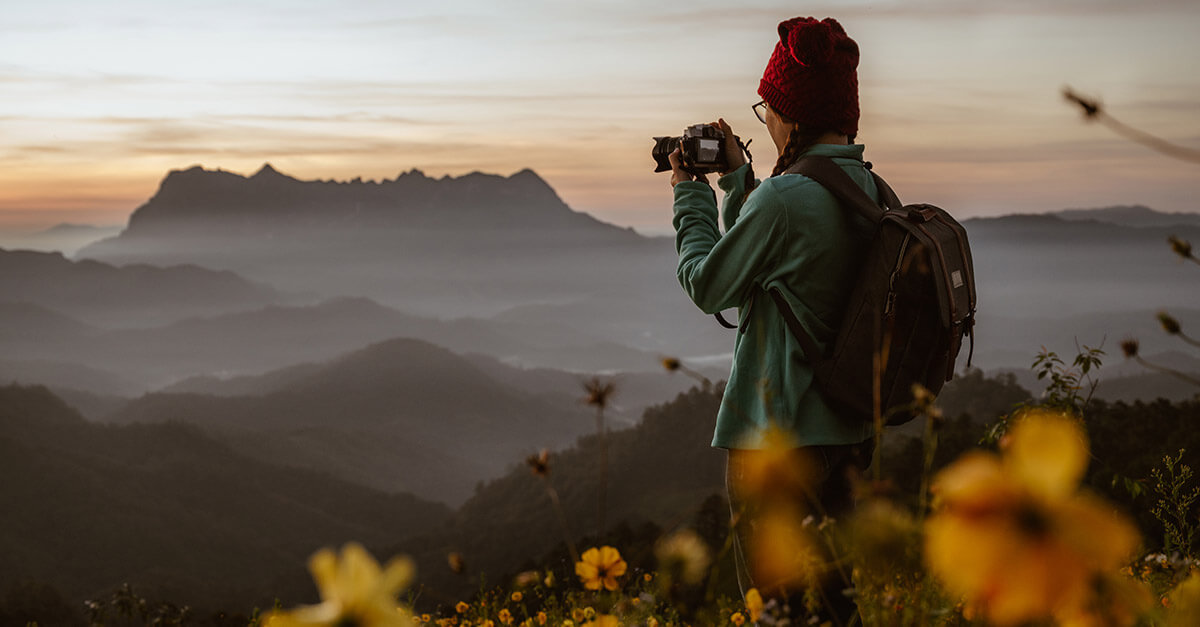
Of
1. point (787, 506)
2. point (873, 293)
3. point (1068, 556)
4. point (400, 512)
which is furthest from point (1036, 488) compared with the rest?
point (400, 512)

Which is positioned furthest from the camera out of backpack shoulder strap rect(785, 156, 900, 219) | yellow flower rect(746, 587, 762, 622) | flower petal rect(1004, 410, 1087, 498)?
backpack shoulder strap rect(785, 156, 900, 219)

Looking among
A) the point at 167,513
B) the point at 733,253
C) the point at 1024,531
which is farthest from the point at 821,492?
the point at 167,513

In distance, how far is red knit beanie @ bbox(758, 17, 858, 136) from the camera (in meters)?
2.52

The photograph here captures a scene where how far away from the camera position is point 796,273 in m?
2.50

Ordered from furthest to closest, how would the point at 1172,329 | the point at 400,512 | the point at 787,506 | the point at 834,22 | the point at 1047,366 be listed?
the point at 400,512 < the point at 1047,366 < the point at 834,22 < the point at 787,506 < the point at 1172,329

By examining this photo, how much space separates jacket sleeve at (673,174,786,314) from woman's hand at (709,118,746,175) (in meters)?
0.29

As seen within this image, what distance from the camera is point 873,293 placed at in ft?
7.93

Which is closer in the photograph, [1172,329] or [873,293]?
[1172,329]

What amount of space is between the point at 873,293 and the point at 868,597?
1.14 m

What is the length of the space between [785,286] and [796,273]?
0.06 meters

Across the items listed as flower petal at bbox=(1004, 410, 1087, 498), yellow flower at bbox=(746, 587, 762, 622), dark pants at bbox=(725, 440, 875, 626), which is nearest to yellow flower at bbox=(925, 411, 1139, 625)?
flower petal at bbox=(1004, 410, 1087, 498)

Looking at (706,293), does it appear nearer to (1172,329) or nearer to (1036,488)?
(1172,329)

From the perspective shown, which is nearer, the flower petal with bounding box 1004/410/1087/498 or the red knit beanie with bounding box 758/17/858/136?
the flower petal with bounding box 1004/410/1087/498

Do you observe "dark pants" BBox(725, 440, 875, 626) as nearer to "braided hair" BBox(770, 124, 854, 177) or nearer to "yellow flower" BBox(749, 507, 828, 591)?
"yellow flower" BBox(749, 507, 828, 591)
